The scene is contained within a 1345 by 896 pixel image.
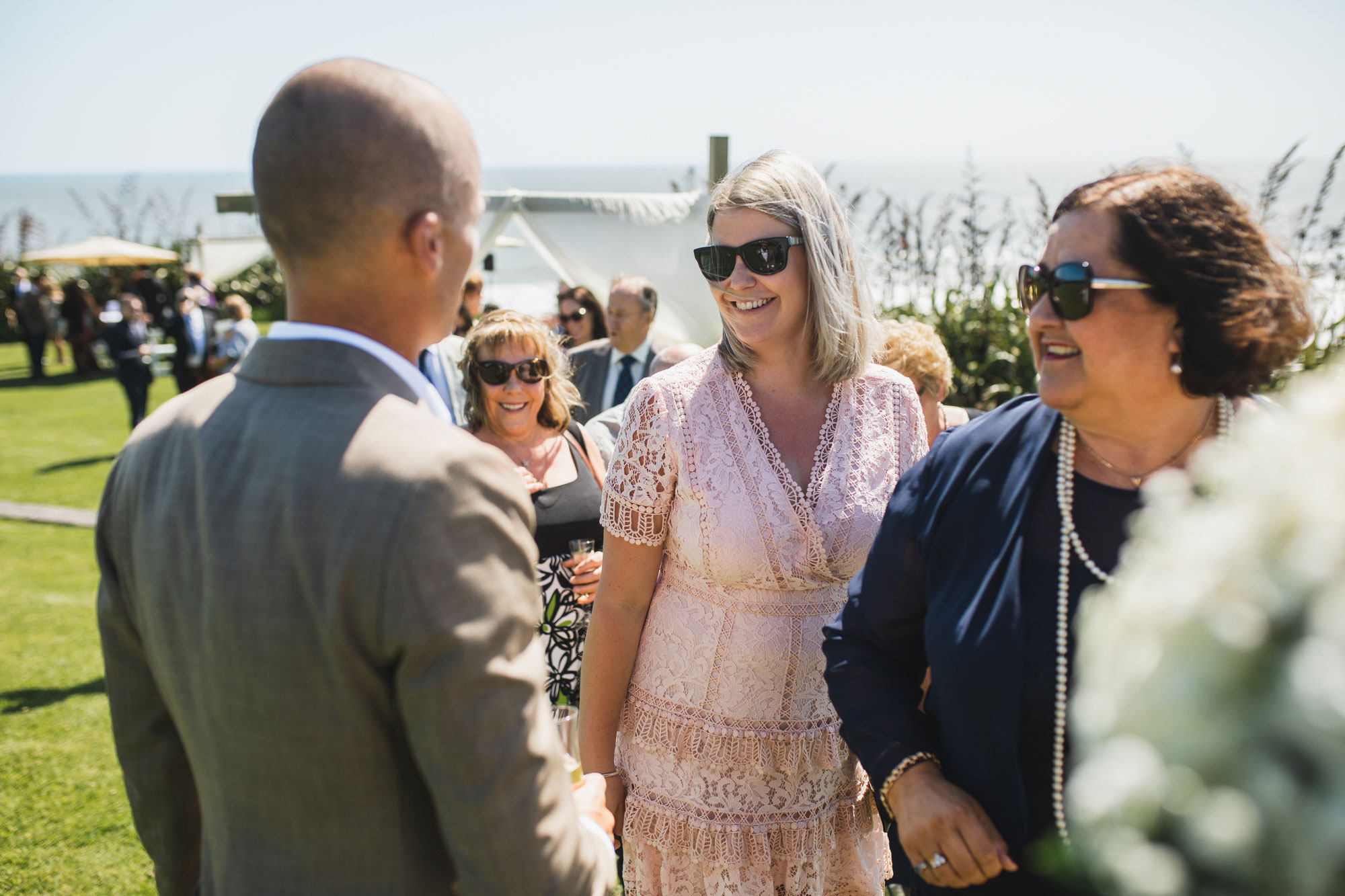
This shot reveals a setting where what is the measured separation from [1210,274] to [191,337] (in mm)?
14292

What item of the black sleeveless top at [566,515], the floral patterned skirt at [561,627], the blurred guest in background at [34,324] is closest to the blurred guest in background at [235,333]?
the blurred guest in background at [34,324]

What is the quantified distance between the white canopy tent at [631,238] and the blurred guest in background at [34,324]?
16.2 metres

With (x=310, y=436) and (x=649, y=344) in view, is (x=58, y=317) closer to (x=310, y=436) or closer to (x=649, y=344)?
(x=649, y=344)

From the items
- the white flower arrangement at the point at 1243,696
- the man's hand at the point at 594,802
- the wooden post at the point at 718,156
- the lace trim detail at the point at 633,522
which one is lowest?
the man's hand at the point at 594,802

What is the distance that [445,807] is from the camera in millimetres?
1123

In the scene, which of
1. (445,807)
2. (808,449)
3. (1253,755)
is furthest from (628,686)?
(1253,755)

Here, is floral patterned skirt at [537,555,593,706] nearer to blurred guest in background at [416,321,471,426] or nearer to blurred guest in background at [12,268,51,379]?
blurred guest in background at [416,321,471,426]

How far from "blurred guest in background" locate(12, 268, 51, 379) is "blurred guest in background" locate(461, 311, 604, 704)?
776 inches

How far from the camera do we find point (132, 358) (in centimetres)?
1274

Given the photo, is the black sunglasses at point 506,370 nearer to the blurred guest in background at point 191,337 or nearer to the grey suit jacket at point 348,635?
the grey suit jacket at point 348,635

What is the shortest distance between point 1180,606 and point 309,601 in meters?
0.94

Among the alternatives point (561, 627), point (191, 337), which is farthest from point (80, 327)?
point (561, 627)

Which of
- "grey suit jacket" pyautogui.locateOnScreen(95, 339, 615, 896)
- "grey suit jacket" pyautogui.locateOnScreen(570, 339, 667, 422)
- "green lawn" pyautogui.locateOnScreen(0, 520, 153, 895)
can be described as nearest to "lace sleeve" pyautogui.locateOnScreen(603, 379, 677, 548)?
"grey suit jacket" pyautogui.locateOnScreen(95, 339, 615, 896)

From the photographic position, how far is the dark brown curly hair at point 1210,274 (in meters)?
1.48
